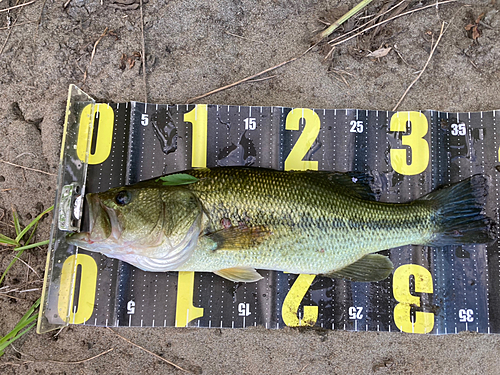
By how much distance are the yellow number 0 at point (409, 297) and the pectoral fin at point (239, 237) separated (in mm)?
1507

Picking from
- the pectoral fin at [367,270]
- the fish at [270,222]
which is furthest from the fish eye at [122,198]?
the pectoral fin at [367,270]

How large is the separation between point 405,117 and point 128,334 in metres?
3.53

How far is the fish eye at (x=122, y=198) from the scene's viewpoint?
8.13 ft

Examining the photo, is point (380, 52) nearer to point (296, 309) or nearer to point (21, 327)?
point (296, 309)

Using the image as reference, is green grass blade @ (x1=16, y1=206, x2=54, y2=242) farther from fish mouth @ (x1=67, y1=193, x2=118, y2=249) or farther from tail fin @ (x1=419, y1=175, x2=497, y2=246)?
tail fin @ (x1=419, y1=175, x2=497, y2=246)

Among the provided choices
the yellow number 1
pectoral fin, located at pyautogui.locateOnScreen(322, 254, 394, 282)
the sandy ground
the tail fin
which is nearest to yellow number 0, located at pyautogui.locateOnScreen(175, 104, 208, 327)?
the yellow number 1

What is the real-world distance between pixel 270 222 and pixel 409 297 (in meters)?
1.66

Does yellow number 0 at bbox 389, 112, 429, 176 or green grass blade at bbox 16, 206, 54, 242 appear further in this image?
yellow number 0 at bbox 389, 112, 429, 176

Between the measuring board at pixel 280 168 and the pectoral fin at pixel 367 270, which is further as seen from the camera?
the measuring board at pixel 280 168

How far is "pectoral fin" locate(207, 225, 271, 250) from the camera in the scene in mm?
2576

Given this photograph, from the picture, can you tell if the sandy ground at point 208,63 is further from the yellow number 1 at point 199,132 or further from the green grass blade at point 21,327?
the green grass blade at point 21,327

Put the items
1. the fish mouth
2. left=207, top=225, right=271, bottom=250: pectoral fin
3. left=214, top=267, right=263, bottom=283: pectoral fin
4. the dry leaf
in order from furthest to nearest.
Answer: the dry leaf
left=214, top=267, right=263, bottom=283: pectoral fin
left=207, top=225, right=271, bottom=250: pectoral fin
the fish mouth

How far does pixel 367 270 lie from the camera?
2914 mm

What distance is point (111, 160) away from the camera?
3.24m
